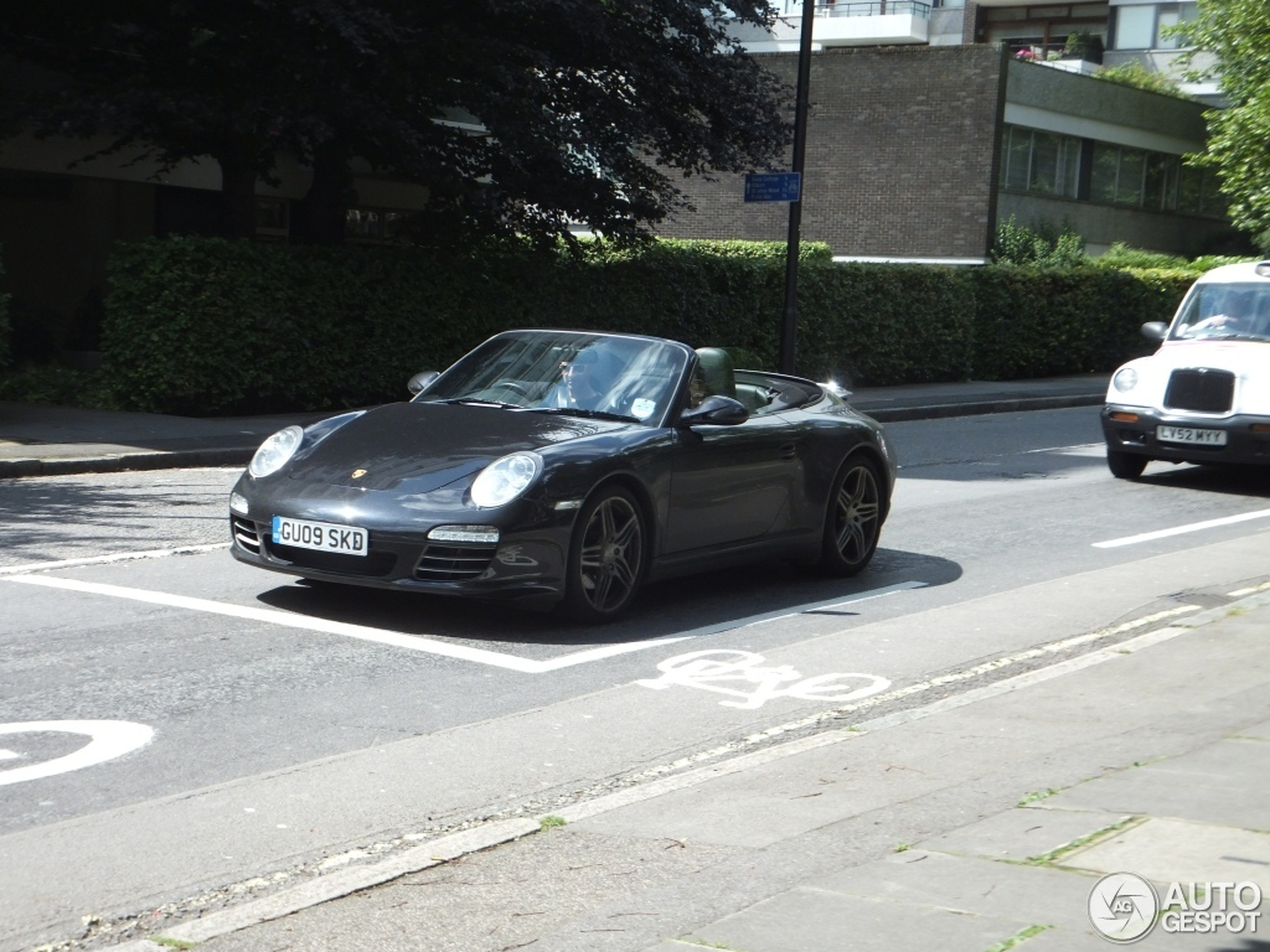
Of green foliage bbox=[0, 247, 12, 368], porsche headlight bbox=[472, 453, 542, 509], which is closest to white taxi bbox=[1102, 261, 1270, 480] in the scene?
porsche headlight bbox=[472, 453, 542, 509]

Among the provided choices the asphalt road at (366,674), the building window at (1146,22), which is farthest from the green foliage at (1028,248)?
the asphalt road at (366,674)

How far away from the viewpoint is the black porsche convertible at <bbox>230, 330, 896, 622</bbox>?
763cm

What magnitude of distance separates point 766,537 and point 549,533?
6.15 ft

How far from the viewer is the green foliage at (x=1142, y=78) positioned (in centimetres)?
5050

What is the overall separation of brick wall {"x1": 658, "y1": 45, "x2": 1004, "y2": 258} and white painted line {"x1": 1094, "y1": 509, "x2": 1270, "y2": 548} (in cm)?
2763

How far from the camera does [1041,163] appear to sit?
43.4m

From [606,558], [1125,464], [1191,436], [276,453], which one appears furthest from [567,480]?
[1125,464]

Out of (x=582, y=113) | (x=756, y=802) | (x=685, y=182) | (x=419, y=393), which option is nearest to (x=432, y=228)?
(x=582, y=113)

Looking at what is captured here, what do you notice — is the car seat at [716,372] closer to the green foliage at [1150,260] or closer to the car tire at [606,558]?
the car tire at [606,558]

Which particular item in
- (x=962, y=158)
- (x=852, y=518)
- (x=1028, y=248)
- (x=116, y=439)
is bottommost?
(x=116, y=439)

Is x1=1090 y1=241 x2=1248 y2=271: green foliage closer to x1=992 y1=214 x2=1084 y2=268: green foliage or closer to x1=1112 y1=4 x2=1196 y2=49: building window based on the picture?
x1=992 y1=214 x2=1084 y2=268: green foliage

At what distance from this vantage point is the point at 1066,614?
899cm

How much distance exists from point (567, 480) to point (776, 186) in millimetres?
13971

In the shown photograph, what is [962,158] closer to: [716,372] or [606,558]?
[716,372]
